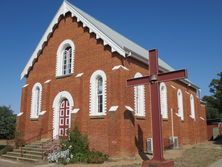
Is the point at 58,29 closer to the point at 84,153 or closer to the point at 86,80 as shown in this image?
the point at 86,80

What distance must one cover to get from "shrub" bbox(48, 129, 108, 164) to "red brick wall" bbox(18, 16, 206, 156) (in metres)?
0.60

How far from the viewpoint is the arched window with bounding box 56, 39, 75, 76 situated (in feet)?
66.7

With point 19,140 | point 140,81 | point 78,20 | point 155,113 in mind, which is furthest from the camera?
point 19,140

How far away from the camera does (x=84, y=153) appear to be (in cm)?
1606

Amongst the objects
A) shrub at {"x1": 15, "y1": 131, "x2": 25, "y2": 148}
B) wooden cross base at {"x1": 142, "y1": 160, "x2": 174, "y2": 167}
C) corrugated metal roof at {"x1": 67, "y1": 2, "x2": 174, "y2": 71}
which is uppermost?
corrugated metal roof at {"x1": 67, "y1": 2, "x2": 174, "y2": 71}

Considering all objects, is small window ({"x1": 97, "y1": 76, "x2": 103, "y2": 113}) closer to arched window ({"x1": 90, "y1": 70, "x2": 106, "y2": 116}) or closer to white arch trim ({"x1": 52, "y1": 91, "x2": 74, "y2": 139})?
arched window ({"x1": 90, "y1": 70, "x2": 106, "y2": 116})

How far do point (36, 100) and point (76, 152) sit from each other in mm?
7847

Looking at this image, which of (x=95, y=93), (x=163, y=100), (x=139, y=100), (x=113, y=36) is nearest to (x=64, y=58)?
(x=113, y=36)

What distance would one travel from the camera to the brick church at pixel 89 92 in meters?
16.4

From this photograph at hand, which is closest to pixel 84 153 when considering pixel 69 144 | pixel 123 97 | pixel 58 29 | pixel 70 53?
pixel 69 144

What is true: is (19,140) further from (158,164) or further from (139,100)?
(158,164)

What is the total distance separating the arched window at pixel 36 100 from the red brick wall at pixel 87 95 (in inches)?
18.1

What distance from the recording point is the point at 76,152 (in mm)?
16031

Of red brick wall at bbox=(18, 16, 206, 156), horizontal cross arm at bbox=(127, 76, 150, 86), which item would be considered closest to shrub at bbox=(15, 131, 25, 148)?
red brick wall at bbox=(18, 16, 206, 156)
